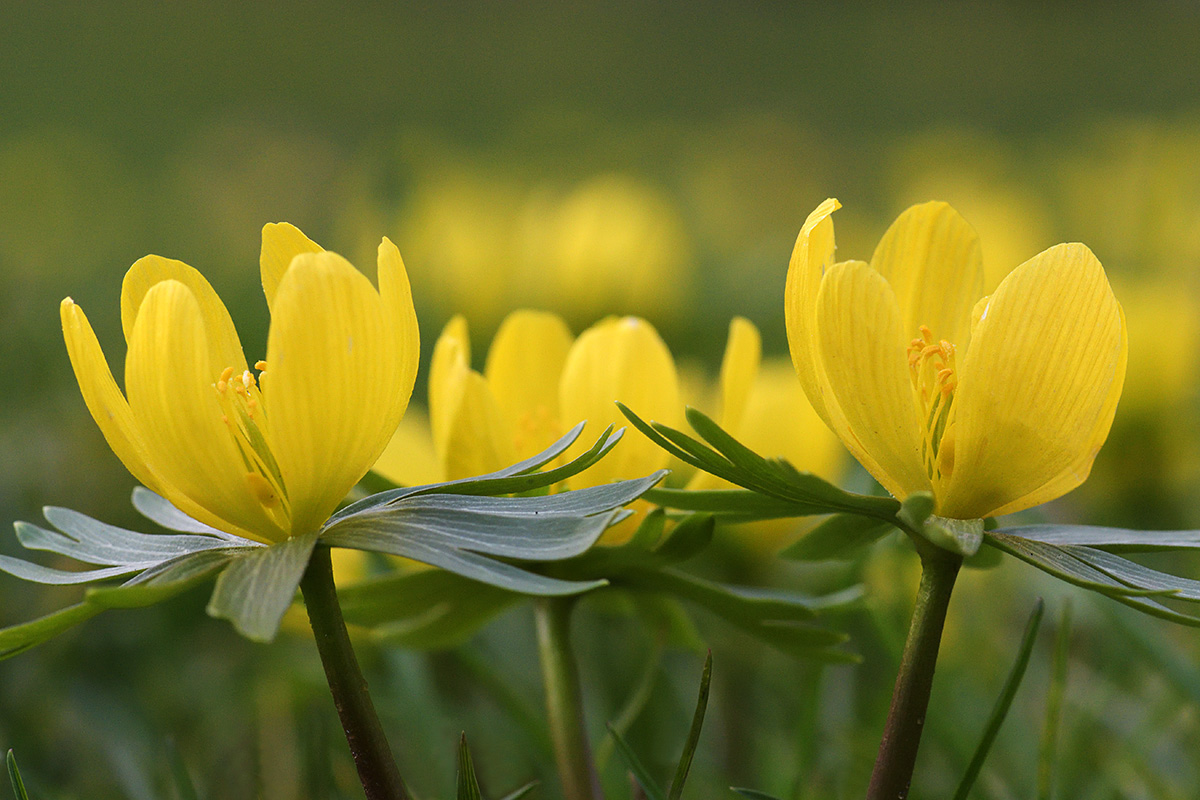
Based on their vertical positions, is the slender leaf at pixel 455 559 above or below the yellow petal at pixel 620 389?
below

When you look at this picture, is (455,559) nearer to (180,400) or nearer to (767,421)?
(180,400)

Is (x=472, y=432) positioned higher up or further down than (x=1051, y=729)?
higher up

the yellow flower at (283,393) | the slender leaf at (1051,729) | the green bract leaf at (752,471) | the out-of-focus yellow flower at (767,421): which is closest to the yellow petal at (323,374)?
the yellow flower at (283,393)

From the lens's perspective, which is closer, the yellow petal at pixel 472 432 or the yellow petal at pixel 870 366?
the yellow petal at pixel 870 366

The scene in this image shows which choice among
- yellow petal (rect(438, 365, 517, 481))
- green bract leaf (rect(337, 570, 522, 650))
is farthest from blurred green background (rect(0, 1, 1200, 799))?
yellow petal (rect(438, 365, 517, 481))

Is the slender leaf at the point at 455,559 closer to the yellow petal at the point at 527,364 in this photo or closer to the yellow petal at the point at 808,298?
the yellow petal at the point at 808,298

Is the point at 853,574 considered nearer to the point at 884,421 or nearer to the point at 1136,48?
the point at 884,421

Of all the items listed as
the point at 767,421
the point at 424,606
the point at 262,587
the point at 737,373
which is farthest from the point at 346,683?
the point at 767,421
